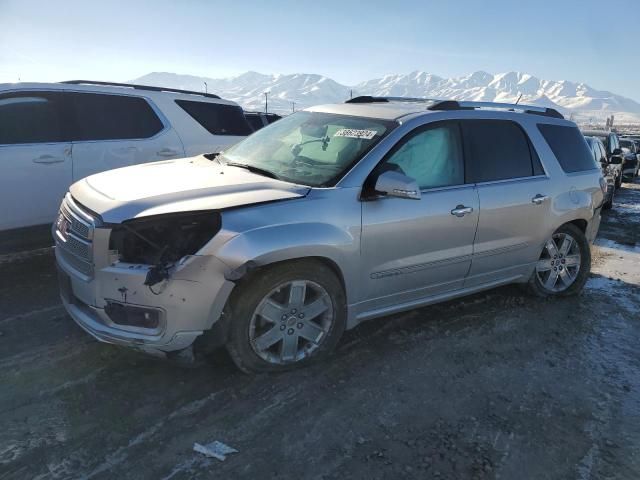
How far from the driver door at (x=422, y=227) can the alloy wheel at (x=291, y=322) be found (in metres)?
0.35

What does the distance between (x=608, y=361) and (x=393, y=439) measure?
2.13 meters

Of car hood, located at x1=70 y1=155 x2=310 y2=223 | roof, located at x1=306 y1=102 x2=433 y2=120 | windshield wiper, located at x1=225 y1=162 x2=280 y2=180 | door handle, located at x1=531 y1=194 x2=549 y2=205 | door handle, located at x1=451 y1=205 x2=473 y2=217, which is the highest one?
roof, located at x1=306 y1=102 x2=433 y2=120

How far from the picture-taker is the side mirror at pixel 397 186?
3.27m

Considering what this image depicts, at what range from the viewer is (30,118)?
4.93 m

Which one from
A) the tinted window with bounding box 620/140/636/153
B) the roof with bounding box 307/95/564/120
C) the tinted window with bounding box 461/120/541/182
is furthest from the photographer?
the tinted window with bounding box 620/140/636/153

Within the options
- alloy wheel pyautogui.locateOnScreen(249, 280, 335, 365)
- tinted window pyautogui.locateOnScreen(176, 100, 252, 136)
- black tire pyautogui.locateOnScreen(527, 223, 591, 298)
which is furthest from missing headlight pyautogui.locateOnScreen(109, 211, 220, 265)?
tinted window pyautogui.locateOnScreen(176, 100, 252, 136)

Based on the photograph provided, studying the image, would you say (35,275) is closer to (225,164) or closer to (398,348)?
(225,164)

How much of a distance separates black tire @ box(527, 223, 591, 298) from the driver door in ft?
4.12

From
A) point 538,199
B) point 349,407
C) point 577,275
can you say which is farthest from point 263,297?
point 577,275

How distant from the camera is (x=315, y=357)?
3373 millimetres

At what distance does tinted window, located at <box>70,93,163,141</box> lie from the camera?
5.27 meters

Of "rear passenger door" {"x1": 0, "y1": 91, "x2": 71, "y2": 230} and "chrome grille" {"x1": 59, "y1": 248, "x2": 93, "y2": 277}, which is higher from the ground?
"rear passenger door" {"x1": 0, "y1": 91, "x2": 71, "y2": 230}

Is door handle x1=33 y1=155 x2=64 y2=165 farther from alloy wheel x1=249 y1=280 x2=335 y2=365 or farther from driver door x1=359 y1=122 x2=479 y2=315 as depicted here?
driver door x1=359 y1=122 x2=479 y2=315

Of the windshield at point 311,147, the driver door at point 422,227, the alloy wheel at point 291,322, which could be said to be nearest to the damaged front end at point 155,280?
the alloy wheel at point 291,322
